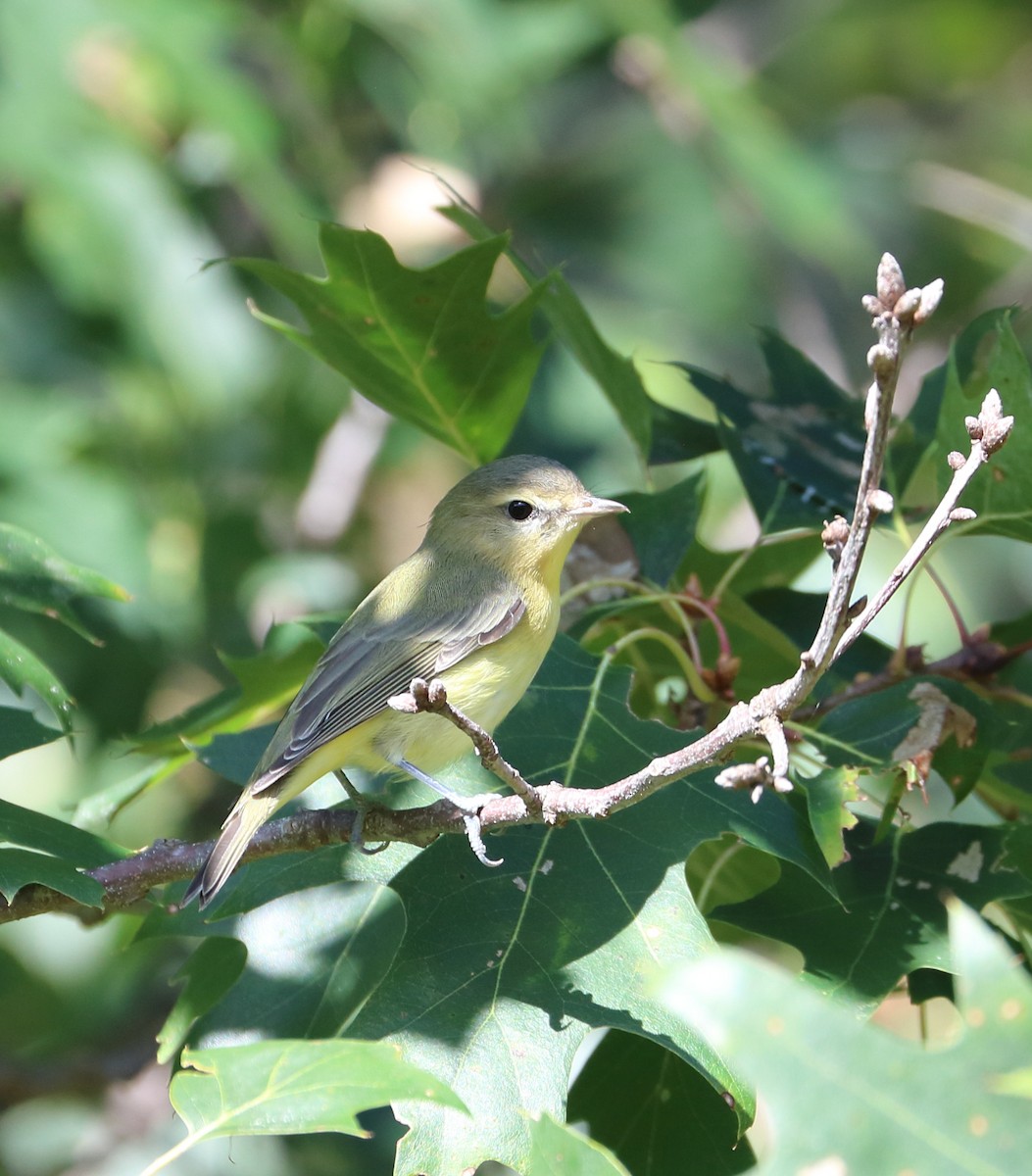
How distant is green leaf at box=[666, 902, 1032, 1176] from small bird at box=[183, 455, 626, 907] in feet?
4.13

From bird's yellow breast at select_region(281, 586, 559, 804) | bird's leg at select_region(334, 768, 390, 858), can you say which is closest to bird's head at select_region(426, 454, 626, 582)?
bird's yellow breast at select_region(281, 586, 559, 804)

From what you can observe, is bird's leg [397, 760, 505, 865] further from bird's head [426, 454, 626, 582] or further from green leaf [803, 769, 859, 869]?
bird's head [426, 454, 626, 582]

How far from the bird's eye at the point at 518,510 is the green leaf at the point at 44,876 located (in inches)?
60.8

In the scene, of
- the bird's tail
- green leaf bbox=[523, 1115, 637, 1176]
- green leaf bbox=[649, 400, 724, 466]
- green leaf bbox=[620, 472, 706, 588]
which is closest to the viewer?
green leaf bbox=[523, 1115, 637, 1176]

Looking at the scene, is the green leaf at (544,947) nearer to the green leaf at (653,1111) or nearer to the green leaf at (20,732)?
the green leaf at (653,1111)

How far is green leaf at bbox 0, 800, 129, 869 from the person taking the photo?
7.51 ft

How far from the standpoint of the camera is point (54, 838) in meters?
2.35

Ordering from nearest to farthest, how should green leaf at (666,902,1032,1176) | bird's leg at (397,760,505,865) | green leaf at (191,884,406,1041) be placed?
green leaf at (666,902,1032,1176)
bird's leg at (397,760,505,865)
green leaf at (191,884,406,1041)

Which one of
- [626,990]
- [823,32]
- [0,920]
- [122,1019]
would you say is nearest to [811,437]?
[626,990]

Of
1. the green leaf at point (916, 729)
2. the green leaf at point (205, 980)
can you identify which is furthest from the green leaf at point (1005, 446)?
the green leaf at point (205, 980)

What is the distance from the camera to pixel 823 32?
377 inches

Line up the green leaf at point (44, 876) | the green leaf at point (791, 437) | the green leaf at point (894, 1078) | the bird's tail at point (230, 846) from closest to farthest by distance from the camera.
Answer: the green leaf at point (894, 1078) → the green leaf at point (44, 876) → the bird's tail at point (230, 846) → the green leaf at point (791, 437)

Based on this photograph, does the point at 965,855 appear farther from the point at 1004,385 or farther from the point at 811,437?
the point at 811,437

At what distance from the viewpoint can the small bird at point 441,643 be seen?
8.99ft
